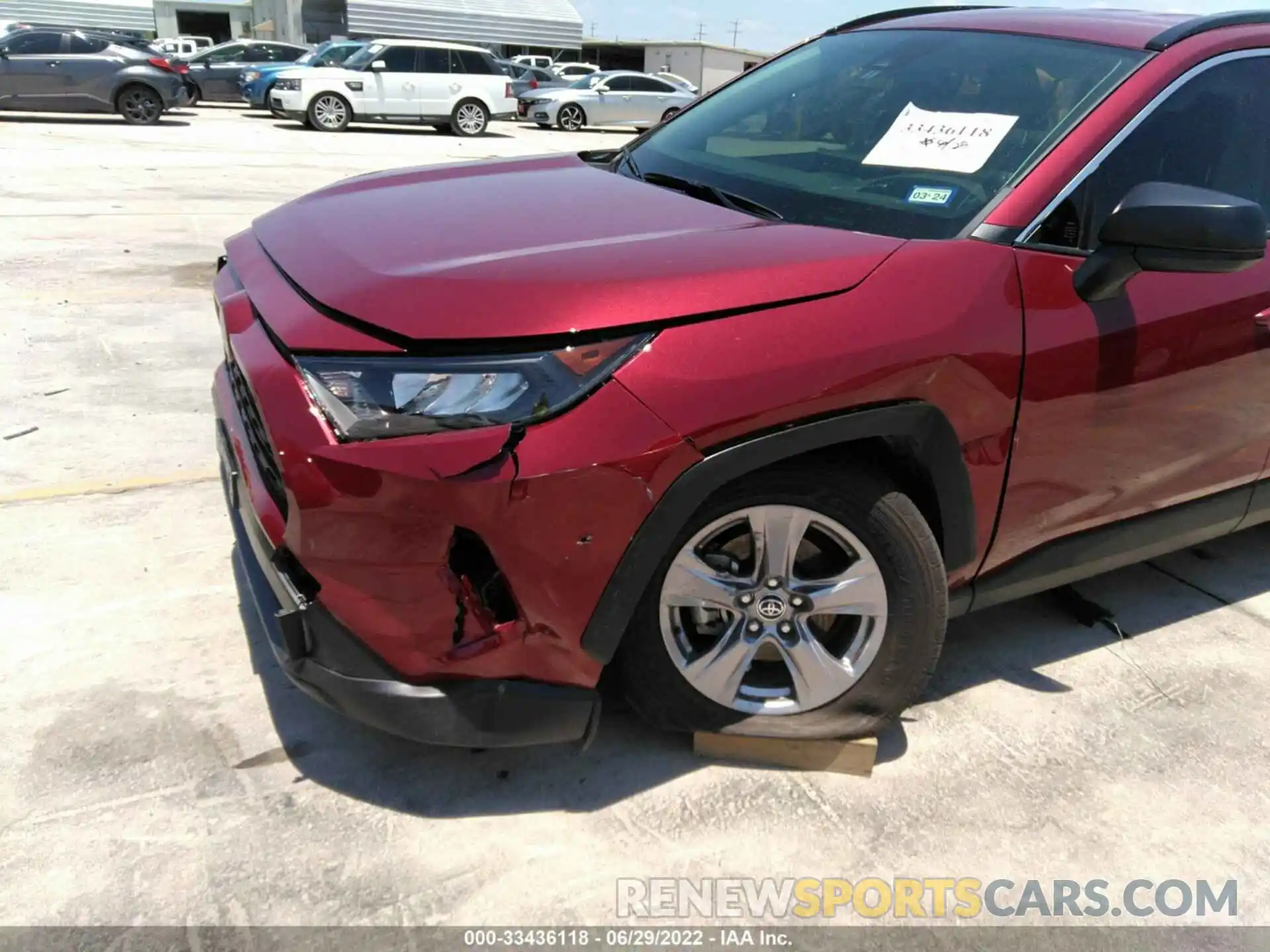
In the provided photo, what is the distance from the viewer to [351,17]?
148 feet

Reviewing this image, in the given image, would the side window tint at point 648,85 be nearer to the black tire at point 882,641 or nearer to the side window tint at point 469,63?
the side window tint at point 469,63

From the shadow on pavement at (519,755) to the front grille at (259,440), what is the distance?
66cm

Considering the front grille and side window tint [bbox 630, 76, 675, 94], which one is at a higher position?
side window tint [bbox 630, 76, 675, 94]

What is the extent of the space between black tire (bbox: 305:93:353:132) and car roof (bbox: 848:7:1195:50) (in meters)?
17.9

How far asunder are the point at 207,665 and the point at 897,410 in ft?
6.29

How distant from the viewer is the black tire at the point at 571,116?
2277 cm

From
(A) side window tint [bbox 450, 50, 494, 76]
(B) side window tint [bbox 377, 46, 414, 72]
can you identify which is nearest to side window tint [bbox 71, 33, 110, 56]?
(B) side window tint [bbox 377, 46, 414, 72]

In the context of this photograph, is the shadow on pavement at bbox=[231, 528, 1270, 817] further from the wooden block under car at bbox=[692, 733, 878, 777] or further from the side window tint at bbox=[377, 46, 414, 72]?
the side window tint at bbox=[377, 46, 414, 72]

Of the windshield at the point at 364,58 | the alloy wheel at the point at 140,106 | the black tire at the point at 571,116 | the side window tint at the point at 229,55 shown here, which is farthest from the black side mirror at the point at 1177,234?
the side window tint at the point at 229,55

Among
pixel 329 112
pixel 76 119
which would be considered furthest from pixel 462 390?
pixel 76 119

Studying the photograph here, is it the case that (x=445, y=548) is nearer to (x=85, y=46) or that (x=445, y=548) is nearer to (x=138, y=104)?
(x=138, y=104)

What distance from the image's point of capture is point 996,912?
2105 mm

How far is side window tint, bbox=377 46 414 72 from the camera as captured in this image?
19.4 m

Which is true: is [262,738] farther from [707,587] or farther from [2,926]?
[707,587]
